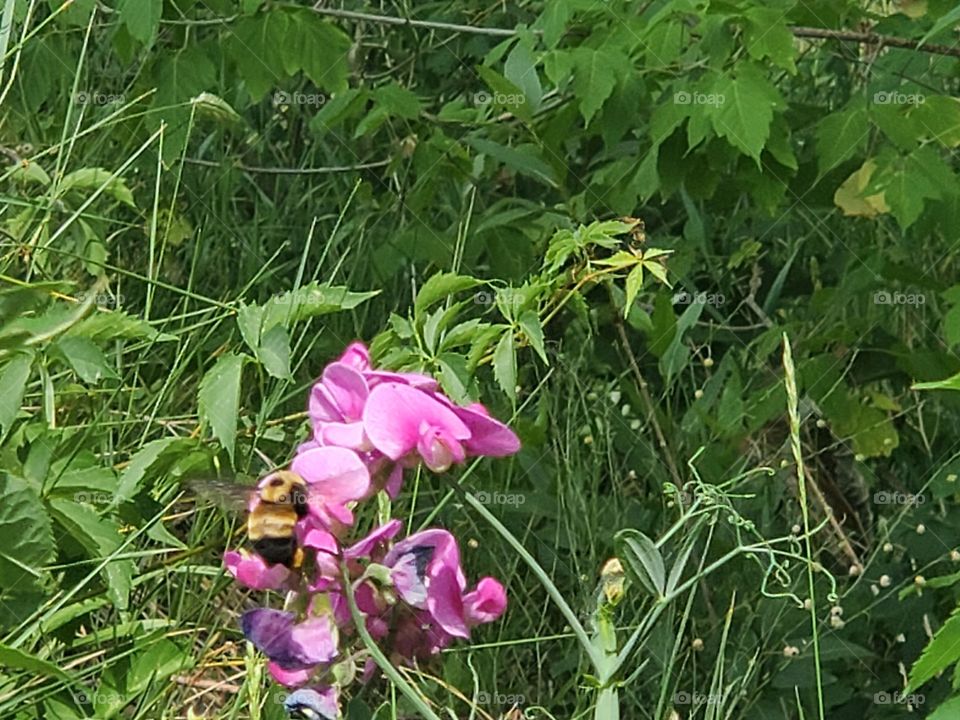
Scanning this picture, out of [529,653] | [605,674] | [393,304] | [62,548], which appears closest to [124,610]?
[62,548]

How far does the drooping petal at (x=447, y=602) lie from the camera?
0.91 meters

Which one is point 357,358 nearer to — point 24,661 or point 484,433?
point 484,433

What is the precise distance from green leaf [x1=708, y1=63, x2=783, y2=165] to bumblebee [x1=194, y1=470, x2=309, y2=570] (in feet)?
3.52

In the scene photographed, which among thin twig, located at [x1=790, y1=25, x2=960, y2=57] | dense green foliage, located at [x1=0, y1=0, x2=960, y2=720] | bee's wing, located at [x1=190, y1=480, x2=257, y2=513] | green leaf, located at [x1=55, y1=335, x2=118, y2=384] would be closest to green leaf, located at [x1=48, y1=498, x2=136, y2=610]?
dense green foliage, located at [x1=0, y1=0, x2=960, y2=720]

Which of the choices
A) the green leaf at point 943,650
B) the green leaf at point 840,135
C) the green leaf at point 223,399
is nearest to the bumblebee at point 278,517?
the green leaf at point 223,399

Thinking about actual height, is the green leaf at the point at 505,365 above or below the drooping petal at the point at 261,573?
below

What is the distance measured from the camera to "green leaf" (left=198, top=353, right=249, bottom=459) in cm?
110

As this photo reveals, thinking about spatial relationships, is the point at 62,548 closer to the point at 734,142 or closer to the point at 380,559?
the point at 380,559

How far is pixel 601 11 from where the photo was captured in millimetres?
2018

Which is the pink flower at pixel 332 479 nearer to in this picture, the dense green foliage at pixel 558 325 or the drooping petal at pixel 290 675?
the drooping petal at pixel 290 675

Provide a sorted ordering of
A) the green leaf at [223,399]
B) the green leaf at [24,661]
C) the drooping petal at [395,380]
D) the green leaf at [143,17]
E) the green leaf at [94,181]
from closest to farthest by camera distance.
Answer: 1. the green leaf at [24,661]
2. the drooping petal at [395,380]
3. the green leaf at [223,399]
4. the green leaf at [94,181]
5. the green leaf at [143,17]

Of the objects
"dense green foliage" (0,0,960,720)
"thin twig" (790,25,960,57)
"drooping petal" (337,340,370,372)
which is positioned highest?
"drooping petal" (337,340,370,372)

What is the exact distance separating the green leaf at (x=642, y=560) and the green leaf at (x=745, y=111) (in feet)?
3.22

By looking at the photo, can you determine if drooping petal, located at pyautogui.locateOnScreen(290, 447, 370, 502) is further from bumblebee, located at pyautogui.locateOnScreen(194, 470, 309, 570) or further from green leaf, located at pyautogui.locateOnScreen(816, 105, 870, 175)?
green leaf, located at pyautogui.locateOnScreen(816, 105, 870, 175)
